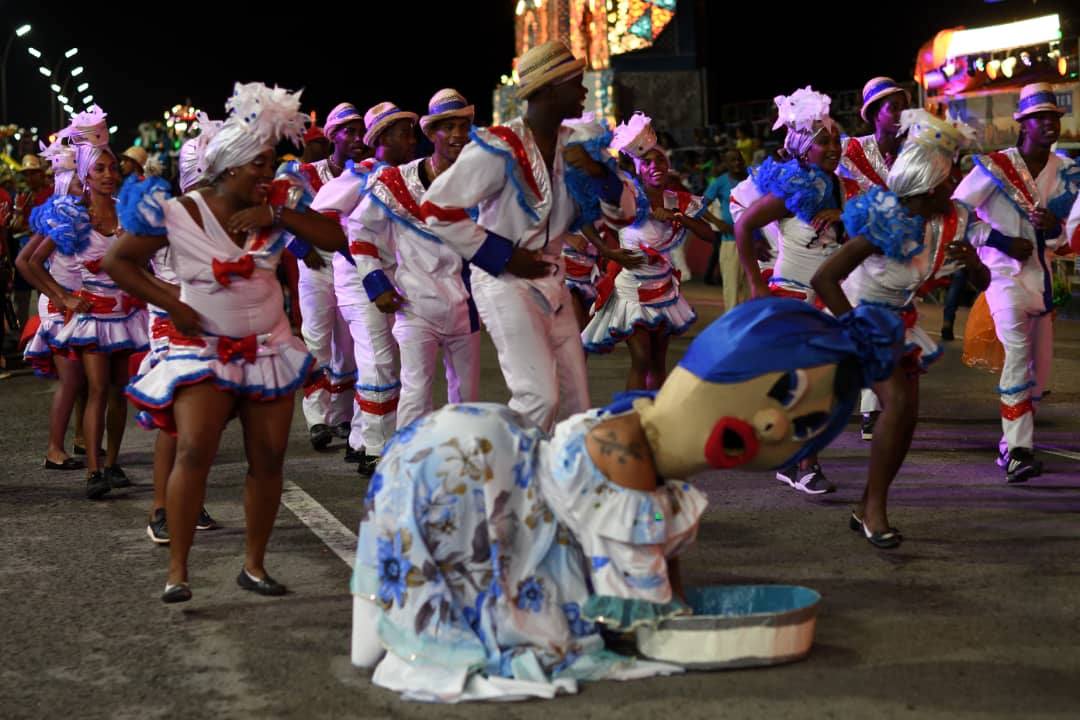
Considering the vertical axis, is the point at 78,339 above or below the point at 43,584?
above

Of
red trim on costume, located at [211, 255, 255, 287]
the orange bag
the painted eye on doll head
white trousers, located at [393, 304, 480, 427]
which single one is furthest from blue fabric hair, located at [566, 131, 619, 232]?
the orange bag

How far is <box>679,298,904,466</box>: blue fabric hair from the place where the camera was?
4895 mm

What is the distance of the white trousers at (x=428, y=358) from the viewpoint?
859cm

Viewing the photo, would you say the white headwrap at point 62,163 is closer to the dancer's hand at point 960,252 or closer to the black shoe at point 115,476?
the black shoe at point 115,476

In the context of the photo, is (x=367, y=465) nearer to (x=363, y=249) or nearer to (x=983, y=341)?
(x=363, y=249)

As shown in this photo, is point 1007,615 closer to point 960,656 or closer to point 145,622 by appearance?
point 960,656

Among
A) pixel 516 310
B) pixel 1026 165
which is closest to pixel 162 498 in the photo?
pixel 516 310

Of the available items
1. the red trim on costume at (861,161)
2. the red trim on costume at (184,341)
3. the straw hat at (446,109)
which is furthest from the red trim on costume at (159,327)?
the red trim on costume at (861,161)

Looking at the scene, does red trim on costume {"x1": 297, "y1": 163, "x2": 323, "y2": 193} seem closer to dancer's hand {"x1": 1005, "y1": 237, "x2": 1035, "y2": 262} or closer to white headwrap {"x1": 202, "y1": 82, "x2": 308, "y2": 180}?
white headwrap {"x1": 202, "y1": 82, "x2": 308, "y2": 180}

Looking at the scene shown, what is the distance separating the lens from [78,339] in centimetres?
926

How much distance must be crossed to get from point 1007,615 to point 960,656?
633 millimetres

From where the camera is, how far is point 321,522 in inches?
315

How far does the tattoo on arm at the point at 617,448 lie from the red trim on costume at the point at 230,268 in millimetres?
1979

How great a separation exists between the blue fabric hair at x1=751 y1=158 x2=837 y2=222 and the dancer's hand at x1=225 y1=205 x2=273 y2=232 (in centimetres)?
328
